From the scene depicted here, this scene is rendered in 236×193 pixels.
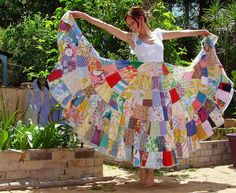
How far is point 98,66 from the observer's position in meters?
5.15

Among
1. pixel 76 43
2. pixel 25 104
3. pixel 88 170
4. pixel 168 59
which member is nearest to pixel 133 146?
pixel 88 170

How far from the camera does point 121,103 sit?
16.8 ft

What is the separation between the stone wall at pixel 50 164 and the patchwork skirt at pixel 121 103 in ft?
1.76

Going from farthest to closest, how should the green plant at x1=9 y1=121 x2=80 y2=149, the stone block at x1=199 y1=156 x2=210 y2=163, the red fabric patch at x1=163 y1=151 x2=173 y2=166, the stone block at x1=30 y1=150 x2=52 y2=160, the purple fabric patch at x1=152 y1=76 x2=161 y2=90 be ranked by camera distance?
the stone block at x1=199 y1=156 x2=210 y2=163
the green plant at x1=9 y1=121 x2=80 y2=149
the stone block at x1=30 y1=150 x2=52 y2=160
the purple fabric patch at x1=152 y1=76 x2=161 y2=90
the red fabric patch at x1=163 y1=151 x2=173 y2=166

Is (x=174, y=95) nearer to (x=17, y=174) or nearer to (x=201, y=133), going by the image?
(x=201, y=133)

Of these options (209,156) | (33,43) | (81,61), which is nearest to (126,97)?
(81,61)

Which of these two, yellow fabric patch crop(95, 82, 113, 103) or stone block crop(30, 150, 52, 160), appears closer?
yellow fabric patch crop(95, 82, 113, 103)

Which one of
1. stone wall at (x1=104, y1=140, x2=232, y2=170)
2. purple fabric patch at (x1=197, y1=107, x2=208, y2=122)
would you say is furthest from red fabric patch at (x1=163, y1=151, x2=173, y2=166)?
stone wall at (x1=104, y1=140, x2=232, y2=170)

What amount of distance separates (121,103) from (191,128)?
96 cm

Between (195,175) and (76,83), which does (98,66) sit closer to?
(76,83)

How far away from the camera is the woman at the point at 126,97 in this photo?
4.96m

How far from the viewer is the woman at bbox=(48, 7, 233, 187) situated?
16.3ft

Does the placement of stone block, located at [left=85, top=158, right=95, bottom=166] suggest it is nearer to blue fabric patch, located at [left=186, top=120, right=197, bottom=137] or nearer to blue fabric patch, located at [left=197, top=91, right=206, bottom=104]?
blue fabric patch, located at [left=186, top=120, right=197, bottom=137]

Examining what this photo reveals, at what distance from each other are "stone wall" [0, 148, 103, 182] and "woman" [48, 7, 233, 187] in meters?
0.54
